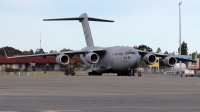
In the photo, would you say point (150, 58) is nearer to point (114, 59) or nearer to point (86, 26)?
point (114, 59)

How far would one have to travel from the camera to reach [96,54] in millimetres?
60344

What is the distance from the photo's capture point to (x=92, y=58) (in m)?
60.1

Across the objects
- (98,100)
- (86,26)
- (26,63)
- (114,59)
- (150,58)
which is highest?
(86,26)

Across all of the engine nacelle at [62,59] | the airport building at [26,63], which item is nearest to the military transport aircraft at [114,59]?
the engine nacelle at [62,59]

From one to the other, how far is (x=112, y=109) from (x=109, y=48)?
50839 millimetres

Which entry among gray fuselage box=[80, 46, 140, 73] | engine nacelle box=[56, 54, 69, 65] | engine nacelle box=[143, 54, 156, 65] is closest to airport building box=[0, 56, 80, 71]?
gray fuselage box=[80, 46, 140, 73]

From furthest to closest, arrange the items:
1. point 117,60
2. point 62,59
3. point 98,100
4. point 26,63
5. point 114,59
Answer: point 26,63, point 114,59, point 62,59, point 117,60, point 98,100

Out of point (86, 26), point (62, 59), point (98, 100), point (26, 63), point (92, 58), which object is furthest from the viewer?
point (26, 63)

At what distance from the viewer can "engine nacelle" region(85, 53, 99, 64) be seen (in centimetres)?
5900

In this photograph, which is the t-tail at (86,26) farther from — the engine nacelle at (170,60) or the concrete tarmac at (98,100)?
the concrete tarmac at (98,100)

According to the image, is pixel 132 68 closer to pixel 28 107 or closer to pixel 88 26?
pixel 88 26

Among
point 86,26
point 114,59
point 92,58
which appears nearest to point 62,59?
point 92,58

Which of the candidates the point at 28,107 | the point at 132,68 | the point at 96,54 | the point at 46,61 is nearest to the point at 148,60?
the point at 132,68

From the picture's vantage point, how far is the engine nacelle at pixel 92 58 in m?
59.0
